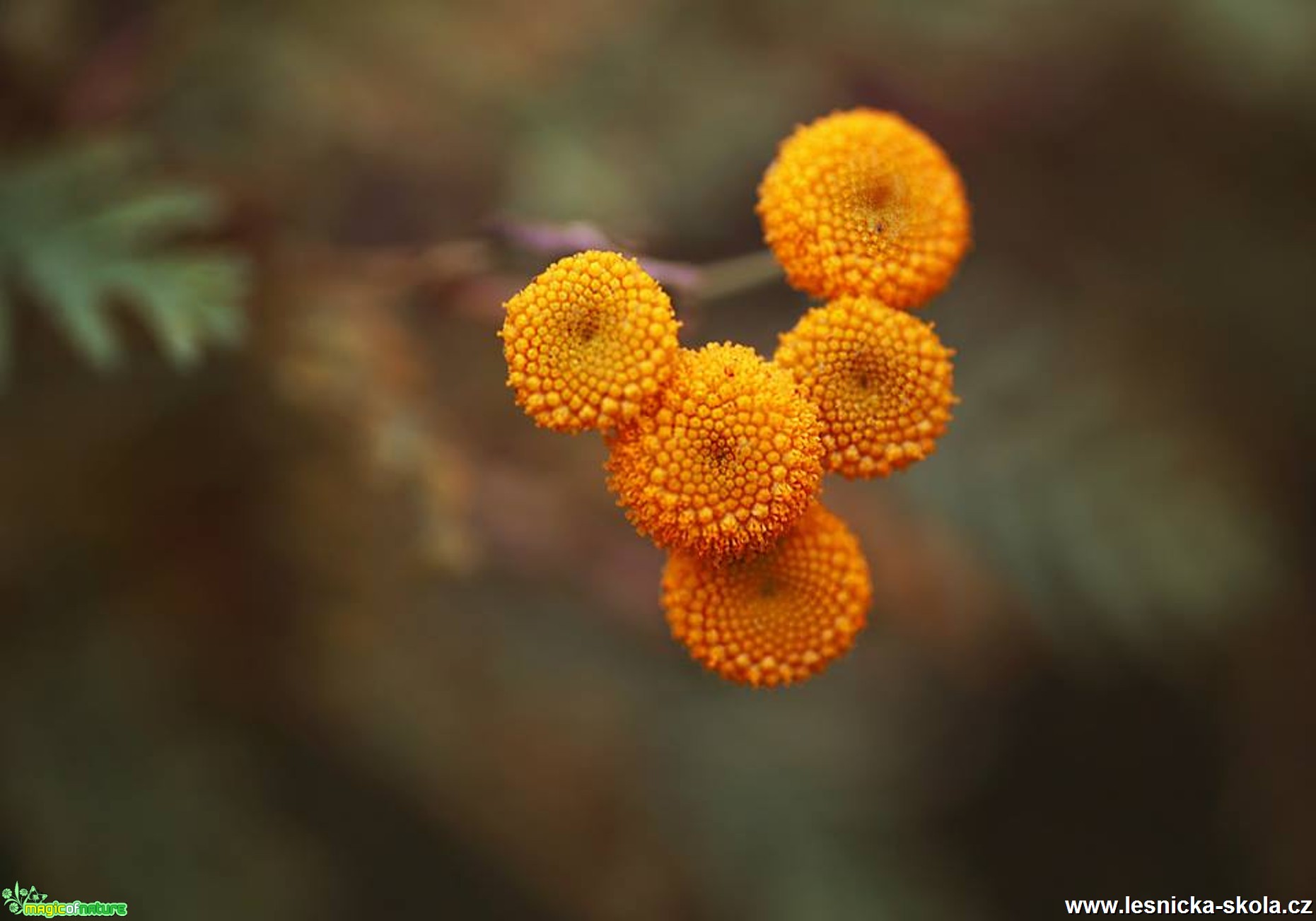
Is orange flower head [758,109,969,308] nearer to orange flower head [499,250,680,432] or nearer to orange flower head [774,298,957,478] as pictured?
orange flower head [774,298,957,478]

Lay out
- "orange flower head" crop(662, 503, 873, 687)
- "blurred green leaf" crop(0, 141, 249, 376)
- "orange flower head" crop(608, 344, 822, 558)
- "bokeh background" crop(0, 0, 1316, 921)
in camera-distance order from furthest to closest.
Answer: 1. "bokeh background" crop(0, 0, 1316, 921)
2. "blurred green leaf" crop(0, 141, 249, 376)
3. "orange flower head" crop(662, 503, 873, 687)
4. "orange flower head" crop(608, 344, 822, 558)

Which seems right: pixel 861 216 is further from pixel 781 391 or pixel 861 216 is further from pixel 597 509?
pixel 597 509

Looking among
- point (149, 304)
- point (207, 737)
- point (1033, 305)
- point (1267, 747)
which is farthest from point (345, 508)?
point (1267, 747)

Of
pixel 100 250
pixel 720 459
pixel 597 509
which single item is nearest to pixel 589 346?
pixel 720 459

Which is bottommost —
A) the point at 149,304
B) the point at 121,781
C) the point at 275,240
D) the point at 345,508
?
the point at 121,781

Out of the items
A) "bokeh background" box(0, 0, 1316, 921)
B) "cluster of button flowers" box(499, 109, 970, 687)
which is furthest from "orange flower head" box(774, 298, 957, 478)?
"bokeh background" box(0, 0, 1316, 921)

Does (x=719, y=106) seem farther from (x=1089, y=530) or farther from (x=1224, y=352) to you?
(x=1224, y=352)
